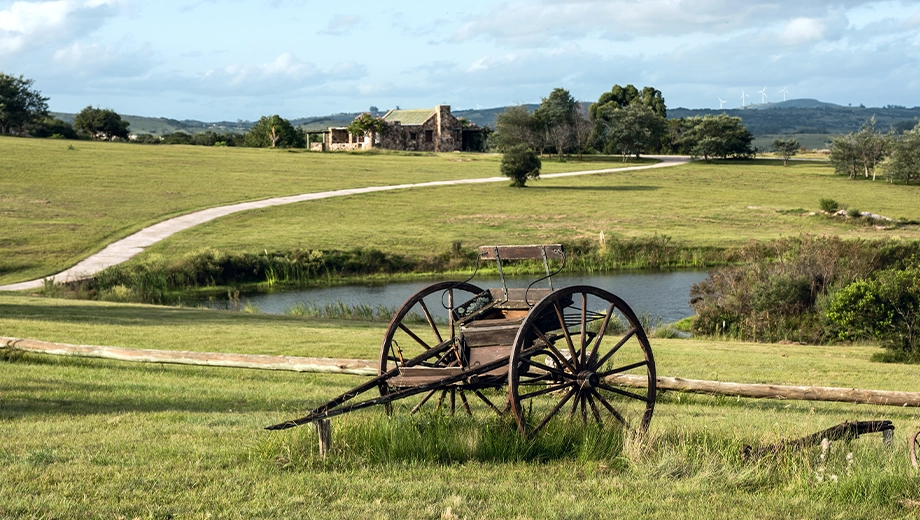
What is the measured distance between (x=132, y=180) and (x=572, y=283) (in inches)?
1517

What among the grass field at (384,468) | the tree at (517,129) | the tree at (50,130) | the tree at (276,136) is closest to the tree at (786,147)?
the tree at (517,129)

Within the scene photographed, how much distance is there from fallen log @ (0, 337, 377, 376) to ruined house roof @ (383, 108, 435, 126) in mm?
98786

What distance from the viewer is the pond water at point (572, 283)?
Result: 108ft

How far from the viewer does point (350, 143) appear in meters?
111

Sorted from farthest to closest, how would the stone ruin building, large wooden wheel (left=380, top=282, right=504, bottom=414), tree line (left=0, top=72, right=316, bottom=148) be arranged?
the stone ruin building, tree line (left=0, top=72, right=316, bottom=148), large wooden wheel (left=380, top=282, right=504, bottom=414)

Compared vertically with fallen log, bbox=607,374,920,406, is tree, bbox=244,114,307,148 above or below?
above

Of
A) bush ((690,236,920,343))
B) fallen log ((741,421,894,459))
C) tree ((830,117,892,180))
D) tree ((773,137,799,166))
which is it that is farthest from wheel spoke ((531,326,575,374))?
tree ((773,137,799,166))

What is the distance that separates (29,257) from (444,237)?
2014 centimetres

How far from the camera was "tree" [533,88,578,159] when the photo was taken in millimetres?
98688

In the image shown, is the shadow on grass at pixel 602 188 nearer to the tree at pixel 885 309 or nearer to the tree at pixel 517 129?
the tree at pixel 517 129

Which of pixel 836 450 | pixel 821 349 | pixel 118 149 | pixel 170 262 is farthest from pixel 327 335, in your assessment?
pixel 118 149

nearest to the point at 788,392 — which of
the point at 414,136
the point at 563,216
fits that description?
the point at 563,216

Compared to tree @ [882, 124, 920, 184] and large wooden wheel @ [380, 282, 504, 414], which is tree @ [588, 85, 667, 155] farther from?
large wooden wheel @ [380, 282, 504, 414]

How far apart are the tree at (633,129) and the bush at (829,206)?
37042mm
